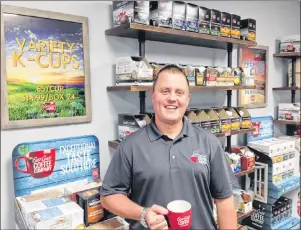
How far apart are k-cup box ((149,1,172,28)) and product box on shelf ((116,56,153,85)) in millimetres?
305

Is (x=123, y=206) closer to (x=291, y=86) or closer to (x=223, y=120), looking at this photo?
(x=223, y=120)

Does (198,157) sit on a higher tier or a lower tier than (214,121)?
lower

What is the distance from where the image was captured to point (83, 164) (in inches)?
86.1

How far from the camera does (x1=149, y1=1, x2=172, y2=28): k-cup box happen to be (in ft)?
7.06

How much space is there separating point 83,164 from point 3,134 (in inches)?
23.5

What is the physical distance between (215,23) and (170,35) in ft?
1.64

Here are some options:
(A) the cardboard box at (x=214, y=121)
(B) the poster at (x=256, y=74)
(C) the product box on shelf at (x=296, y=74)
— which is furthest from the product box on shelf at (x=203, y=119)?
(C) the product box on shelf at (x=296, y=74)

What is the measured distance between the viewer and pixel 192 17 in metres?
2.37

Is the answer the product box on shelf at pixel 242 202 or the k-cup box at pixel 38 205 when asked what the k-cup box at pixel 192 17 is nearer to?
the k-cup box at pixel 38 205

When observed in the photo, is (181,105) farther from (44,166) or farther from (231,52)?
(231,52)

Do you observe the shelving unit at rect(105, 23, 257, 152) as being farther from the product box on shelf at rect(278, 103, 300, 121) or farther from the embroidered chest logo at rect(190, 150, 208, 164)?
the product box on shelf at rect(278, 103, 300, 121)

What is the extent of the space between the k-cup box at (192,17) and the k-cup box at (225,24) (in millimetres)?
343

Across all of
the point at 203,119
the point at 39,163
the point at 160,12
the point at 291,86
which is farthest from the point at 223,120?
the point at 291,86

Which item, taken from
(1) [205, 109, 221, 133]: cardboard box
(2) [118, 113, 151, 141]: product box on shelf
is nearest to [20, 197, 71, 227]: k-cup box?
(2) [118, 113, 151, 141]: product box on shelf
